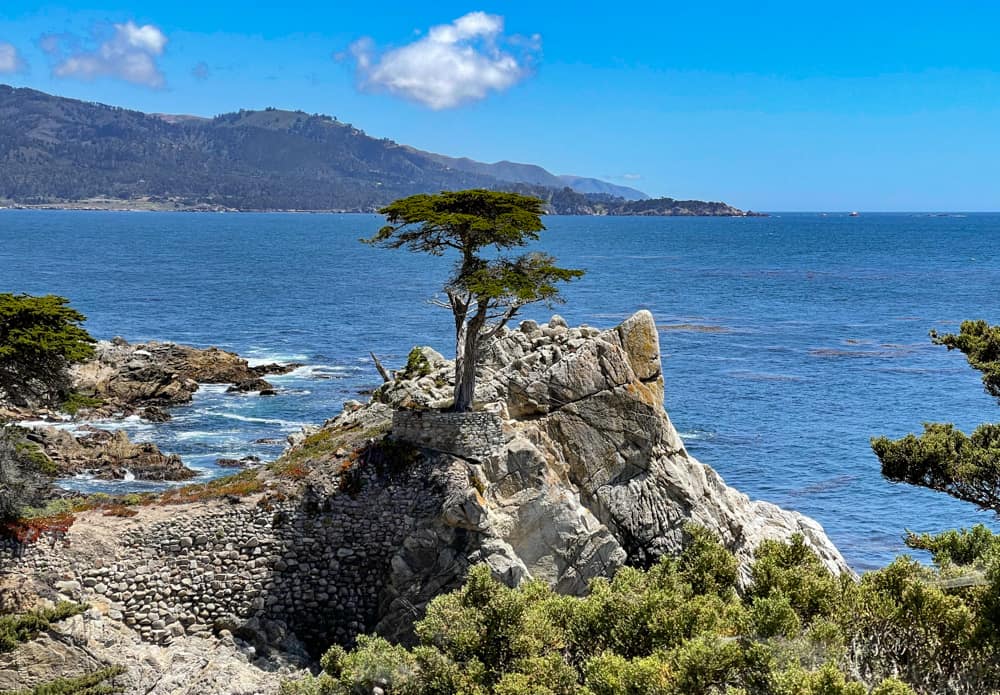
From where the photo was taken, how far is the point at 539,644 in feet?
58.0

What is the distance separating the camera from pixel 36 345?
24.6m

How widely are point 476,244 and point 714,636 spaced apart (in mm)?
14740

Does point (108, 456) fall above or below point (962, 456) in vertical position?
below

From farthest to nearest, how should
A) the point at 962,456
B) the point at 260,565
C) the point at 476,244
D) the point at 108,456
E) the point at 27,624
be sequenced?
the point at 108,456
the point at 476,244
the point at 260,565
the point at 27,624
the point at 962,456

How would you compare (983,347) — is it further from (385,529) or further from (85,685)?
(85,685)

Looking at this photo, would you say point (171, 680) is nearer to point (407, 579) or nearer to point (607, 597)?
point (407, 579)

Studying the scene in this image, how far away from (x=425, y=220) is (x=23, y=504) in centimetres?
1291

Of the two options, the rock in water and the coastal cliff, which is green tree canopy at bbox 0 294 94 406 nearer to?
the coastal cliff

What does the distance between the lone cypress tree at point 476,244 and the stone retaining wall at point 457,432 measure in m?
0.95

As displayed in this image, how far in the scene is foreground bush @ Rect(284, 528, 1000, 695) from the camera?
14734 millimetres

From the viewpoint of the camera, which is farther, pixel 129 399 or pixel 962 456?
pixel 129 399

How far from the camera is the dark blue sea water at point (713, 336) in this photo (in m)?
43.4

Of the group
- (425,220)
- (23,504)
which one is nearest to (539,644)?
(425,220)

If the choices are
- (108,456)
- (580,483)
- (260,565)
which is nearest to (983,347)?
(580,483)
